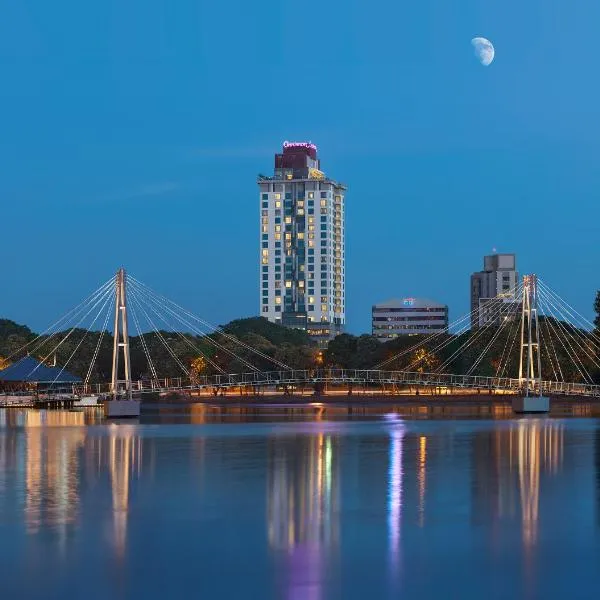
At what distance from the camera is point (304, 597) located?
18.9 m

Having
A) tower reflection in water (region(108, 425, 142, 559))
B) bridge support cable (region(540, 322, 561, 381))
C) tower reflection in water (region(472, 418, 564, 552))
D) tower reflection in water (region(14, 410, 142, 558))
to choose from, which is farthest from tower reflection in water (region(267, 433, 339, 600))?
bridge support cable (region(540, 322, 561, 381))

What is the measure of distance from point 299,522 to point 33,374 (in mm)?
85619

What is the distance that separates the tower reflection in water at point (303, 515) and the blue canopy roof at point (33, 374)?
63.8m

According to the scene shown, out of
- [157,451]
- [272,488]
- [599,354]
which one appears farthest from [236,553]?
[599,354]

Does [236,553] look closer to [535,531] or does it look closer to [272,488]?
[535,531]

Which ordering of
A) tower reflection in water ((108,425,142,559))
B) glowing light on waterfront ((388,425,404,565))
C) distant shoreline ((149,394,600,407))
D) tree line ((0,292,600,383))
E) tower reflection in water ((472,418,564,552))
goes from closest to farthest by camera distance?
glowing light on waterfront ((388,425,404,565))
tower reflection in water ((108,425,142,559))
tower reflection in water ((472,418,564,552))
distant shoreline ((149,394,600,407))
tree line ((0,292,600,383))

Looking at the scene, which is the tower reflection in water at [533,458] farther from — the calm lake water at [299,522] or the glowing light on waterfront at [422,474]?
the glowing light on waterfront at [422,474]

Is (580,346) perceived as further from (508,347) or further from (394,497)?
(394,497)

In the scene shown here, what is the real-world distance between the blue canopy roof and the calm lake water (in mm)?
58002

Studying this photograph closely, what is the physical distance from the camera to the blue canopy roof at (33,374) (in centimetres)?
A: 10762

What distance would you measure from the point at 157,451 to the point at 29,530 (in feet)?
75.2

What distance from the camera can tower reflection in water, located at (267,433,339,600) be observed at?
20453 millimetres

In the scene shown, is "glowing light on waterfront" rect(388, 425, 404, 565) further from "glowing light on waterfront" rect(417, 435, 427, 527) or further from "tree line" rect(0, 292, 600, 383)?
"tree line" rect(0, 292, 600, 383)

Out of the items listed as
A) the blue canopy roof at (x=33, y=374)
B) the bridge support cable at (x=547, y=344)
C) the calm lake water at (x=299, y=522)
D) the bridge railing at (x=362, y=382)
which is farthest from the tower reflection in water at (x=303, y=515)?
the bridge support cable at (x=547, y=344)
